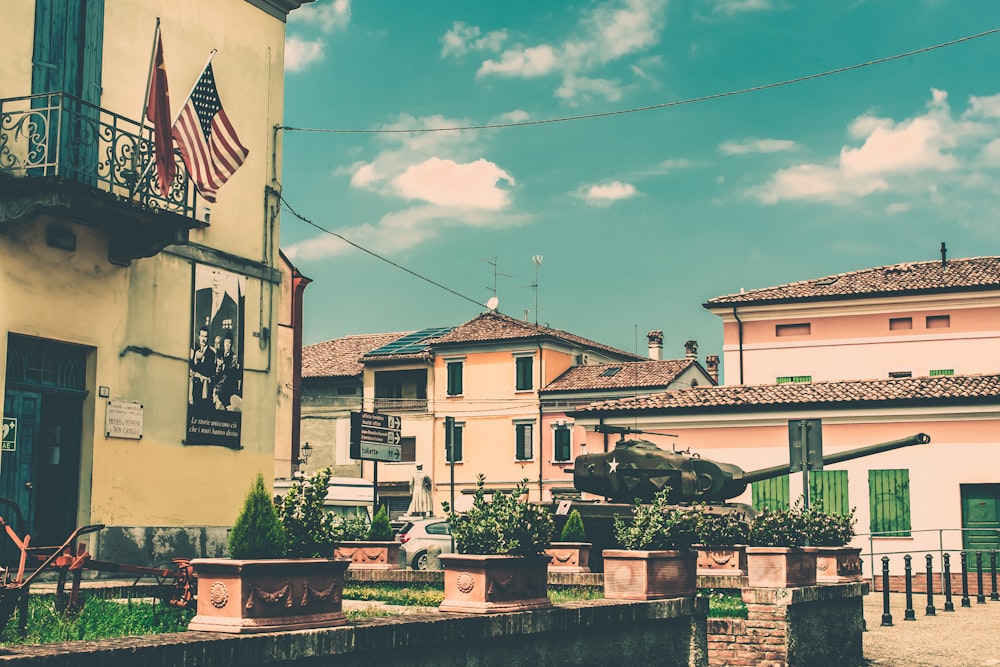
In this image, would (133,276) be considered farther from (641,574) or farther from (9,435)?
(641,574)

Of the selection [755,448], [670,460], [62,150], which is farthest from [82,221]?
[755,448]

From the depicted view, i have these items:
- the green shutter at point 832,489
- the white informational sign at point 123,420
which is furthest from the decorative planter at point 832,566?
the green shutter at point 832,489

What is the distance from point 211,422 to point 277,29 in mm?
6375

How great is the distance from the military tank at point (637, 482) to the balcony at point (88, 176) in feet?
26.8

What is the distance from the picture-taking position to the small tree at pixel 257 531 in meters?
6.63

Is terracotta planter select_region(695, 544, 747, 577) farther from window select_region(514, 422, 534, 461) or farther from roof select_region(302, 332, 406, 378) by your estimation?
roof select_region(302, 332, 406, 378)

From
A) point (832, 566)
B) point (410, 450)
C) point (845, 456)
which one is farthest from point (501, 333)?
point (832, 566)

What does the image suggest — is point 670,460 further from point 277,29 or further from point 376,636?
point 376,636

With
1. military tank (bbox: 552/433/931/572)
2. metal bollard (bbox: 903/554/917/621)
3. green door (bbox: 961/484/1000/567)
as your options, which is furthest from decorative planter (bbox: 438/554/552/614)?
green door (bbox: 961/484/1000/567)

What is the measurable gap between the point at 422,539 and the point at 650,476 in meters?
8.09

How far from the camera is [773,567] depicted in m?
12.5

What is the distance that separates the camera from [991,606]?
68.3 ft

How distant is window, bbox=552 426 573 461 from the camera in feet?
169

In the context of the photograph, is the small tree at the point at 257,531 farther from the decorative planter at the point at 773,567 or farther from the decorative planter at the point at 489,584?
the decorative planter at the point at 773,567
